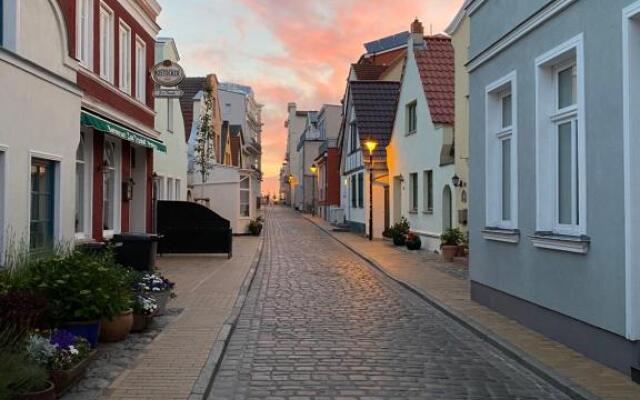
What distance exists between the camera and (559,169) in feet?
27.0

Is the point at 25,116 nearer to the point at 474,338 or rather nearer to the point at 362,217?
the point at 474,338

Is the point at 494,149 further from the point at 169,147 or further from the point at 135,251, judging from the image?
the point at 169,147

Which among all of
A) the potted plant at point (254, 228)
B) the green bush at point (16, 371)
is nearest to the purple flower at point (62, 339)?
the green bush at point (16, 371)

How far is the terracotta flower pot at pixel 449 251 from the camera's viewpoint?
60.5ft

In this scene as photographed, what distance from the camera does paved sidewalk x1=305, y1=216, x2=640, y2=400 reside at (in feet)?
20.5

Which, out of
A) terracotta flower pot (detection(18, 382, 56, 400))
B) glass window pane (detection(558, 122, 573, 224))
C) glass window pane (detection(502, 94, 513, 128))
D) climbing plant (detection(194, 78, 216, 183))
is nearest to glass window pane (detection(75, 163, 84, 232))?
glass window pane (detection(502, 94, 513, 128))

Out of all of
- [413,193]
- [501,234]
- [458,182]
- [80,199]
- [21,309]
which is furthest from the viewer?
[413,193]

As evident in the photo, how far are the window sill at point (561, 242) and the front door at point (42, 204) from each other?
20.7 feet

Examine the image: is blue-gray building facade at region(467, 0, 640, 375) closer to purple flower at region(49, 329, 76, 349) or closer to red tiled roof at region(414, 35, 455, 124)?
purple flower at region(49, 329, 76, 349)

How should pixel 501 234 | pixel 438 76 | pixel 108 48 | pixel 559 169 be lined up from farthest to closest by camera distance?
pixel 438 76
pixel 108 48
pixel 501 234
pixel 559 169

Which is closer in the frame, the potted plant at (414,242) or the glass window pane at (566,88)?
the glass window pane at (566,88)

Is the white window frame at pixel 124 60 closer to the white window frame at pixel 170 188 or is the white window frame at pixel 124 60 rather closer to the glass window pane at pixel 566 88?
the white window frame at pixel 170 188

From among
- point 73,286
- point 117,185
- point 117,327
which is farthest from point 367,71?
point 73,286

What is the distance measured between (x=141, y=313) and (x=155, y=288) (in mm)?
1088
